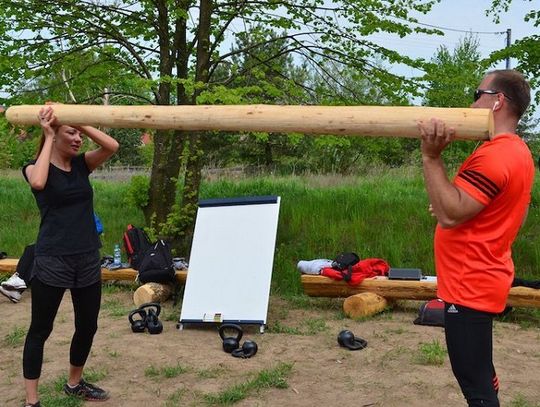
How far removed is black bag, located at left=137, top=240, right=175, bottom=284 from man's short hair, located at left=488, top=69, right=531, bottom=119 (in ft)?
17.9

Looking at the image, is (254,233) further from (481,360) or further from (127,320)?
(481,360)

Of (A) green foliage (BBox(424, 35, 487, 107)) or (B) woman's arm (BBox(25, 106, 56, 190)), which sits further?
(A) green foliage (BBox(424, 35, 487, 107))

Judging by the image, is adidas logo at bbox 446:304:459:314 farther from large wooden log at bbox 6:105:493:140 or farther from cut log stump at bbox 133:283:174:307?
cut log stump at bbox 133:283:174:307

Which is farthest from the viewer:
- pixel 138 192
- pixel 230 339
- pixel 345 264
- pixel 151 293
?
pixel 138 192

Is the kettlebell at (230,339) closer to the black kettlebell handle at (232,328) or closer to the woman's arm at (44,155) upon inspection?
the black kettlebell handle at (232,328)

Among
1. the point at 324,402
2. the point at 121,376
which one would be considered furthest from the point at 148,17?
the point at 324,402

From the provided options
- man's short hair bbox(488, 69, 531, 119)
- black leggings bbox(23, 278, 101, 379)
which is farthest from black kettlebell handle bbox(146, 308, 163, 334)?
man's short hair bbox(488, 69, 531, 119)

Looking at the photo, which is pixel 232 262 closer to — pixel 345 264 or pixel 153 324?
pixel 153 324

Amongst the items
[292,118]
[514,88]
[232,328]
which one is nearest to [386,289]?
[232,328]

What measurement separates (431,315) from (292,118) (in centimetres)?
425

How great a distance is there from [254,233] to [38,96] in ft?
16.7

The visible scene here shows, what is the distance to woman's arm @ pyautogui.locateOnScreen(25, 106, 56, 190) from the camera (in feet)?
11.9

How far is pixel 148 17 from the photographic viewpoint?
31.9 feet

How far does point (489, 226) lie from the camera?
8.59 ft
